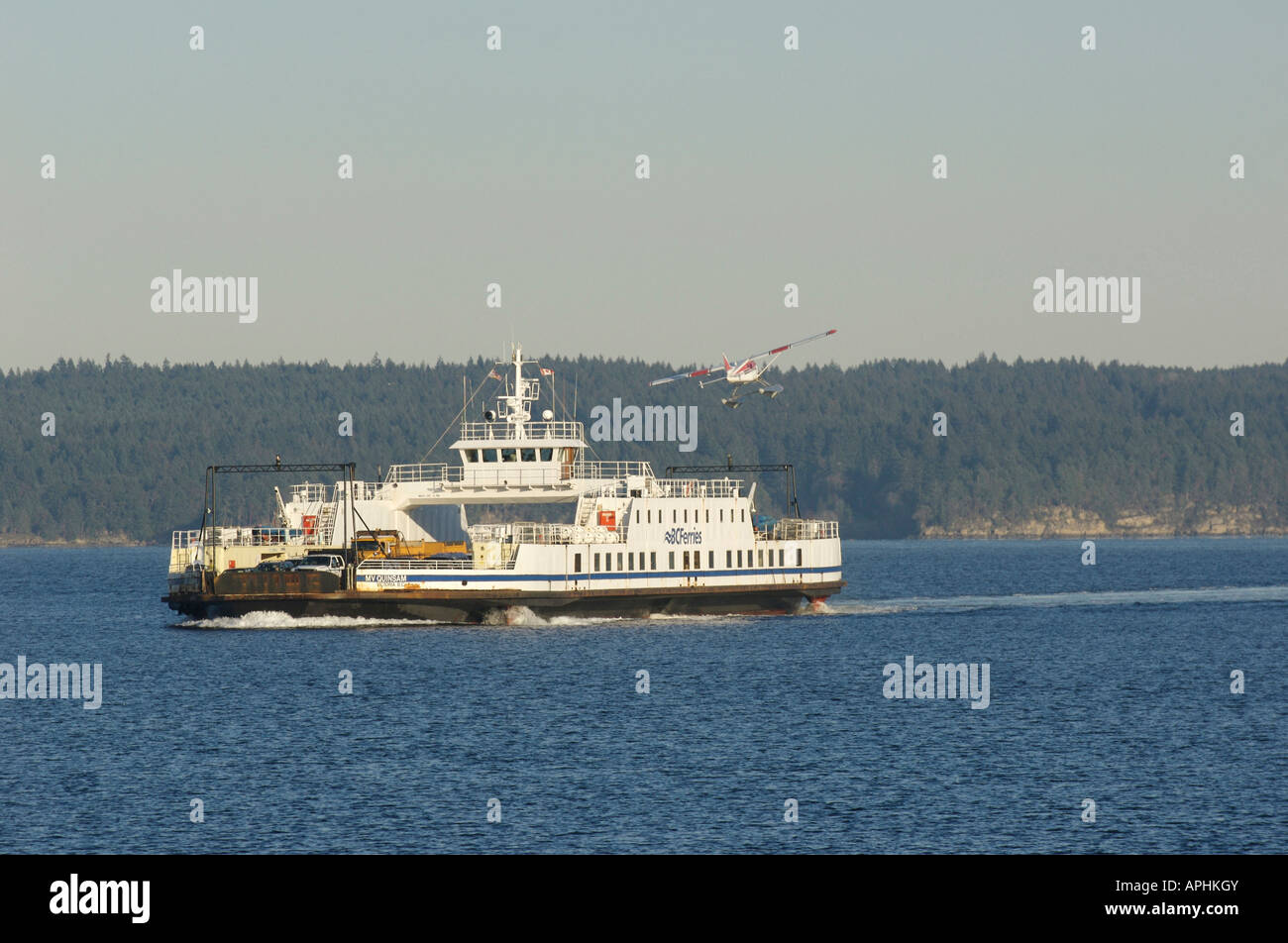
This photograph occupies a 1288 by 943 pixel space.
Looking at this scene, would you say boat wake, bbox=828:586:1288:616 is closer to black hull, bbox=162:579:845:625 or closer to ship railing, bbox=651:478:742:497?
ship railing, bbox=651:478:742:497

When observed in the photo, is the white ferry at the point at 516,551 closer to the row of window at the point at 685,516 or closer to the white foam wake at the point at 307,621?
the row of window at the point at 685,516

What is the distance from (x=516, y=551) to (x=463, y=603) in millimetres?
3529

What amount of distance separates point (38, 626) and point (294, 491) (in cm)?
1816

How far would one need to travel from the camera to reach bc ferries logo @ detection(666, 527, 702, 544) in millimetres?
80438

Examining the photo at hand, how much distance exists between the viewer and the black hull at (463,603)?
75.8 meters
